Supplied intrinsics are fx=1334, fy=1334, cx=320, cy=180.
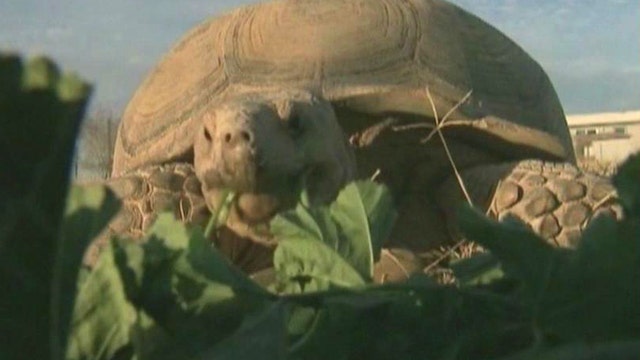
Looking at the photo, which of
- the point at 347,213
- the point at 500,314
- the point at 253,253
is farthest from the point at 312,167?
the point at 500,314

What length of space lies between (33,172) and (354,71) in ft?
8.30

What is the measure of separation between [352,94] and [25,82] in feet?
7.97

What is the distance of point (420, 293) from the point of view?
424mm

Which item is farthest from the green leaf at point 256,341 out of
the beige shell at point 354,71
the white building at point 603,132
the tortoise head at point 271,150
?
the white building at point 603,132

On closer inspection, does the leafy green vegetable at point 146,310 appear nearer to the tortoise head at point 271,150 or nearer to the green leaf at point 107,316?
the green leaf at point 107,316

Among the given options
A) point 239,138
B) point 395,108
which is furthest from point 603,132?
point 239,138

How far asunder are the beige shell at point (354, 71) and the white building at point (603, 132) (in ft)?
10.0

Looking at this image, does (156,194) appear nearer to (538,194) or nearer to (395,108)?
(395,108)

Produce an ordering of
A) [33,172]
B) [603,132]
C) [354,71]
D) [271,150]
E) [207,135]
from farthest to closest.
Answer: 1. [603,132]
2. [354,71]
3. [207,135]
4. [271,150]
5. [33,172]

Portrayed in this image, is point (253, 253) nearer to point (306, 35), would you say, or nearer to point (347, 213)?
point (306, 35)

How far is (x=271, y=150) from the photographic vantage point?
6.70ft

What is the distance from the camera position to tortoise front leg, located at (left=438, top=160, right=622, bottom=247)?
2723mm

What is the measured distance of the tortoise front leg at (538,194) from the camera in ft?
8.93

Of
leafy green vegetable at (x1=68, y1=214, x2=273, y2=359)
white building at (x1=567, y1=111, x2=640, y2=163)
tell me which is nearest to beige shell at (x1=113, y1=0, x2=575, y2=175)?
leafy green vegetable at (x1=68, y1=214, x2=273, y2=359)
